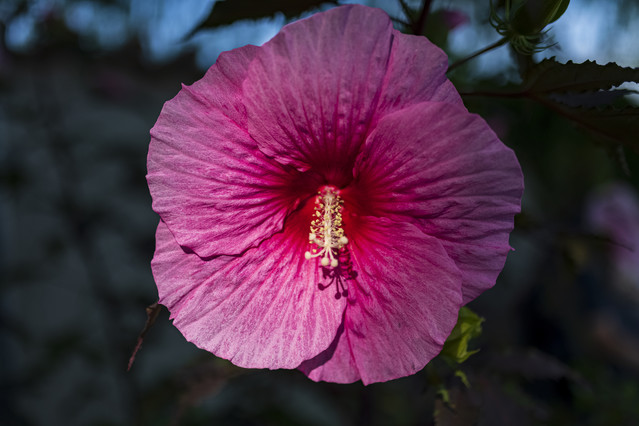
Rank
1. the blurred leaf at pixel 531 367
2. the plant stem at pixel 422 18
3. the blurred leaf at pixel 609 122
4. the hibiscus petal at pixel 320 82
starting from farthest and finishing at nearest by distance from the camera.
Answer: the blurred leaf at pixel 531 367
the plant stem at pixel 422 18
the blurred leaf at pixel 609 122
the hibiscus petal at pixel 320 82

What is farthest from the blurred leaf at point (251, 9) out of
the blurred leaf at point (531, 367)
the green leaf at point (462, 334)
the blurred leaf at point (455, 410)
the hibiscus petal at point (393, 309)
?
the blurred leaf at point (531, 367)

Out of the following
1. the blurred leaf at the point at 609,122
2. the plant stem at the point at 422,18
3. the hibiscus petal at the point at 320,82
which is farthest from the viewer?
the plant stem at the point at 422,18

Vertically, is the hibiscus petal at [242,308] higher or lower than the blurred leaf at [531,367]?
higher

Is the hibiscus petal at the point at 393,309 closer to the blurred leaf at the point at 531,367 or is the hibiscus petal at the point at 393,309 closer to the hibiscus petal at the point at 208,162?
the hibiscus petal at the point at 208,162

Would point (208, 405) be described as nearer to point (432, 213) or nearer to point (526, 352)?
point (526, 352)

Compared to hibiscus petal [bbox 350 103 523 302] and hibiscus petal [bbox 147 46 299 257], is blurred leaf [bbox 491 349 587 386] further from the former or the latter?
hibiscus petal [bbox 147 46 299 257]

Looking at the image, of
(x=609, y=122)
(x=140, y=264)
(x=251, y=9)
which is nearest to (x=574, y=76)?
(x=609, y=122)

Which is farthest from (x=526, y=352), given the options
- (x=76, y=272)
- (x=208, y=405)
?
(x=76, y=272)
